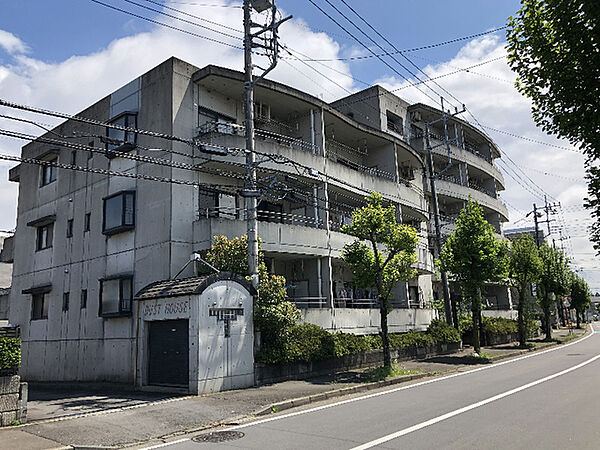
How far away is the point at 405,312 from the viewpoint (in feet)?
84.1

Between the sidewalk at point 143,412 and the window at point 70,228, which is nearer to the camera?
the sidewalk at point 143,412

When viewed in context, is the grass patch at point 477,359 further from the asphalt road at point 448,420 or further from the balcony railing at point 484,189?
the balcony railing at point 484,189

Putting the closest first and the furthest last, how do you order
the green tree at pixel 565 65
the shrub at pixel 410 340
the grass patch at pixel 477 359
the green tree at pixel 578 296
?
the green tree at pixel 565 65, the grass patch at pixel 477 359, the shrub at pixel 410 340, the green tree at pixel 578 296

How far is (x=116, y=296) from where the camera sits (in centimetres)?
2033

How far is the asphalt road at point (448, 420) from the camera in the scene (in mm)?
7812

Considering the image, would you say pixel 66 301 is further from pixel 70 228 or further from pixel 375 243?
pixel 375 243

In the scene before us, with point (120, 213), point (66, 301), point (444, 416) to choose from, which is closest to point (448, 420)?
point (444, 416)

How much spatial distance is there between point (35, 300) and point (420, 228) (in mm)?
23927

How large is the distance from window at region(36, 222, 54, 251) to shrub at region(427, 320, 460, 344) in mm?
20706

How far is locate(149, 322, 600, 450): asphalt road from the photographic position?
25.6 feet

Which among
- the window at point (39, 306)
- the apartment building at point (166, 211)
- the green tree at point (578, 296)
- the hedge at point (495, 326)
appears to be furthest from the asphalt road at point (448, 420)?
the green tree at point (578, 296)

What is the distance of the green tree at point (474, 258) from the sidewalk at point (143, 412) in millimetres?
7313

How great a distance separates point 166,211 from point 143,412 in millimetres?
9362

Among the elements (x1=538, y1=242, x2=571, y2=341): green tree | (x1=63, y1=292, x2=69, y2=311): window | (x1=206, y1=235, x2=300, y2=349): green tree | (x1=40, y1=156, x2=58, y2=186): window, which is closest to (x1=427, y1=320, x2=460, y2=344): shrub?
(x1=206, y1=235, x2=300, y2=349): green tree
